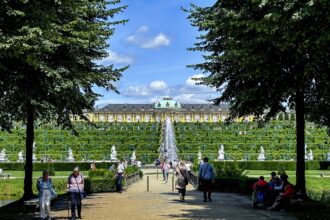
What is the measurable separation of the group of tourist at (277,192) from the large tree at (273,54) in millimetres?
1707

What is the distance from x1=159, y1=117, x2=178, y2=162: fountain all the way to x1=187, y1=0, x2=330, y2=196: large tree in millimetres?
39982

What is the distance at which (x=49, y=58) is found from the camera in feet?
52.9

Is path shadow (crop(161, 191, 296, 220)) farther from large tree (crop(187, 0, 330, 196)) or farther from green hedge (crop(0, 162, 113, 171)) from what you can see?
green hedge (crop(0, 162, 113, 171))

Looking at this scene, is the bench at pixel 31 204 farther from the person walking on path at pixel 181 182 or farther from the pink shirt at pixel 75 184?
the person walking on path at pixel 181 182

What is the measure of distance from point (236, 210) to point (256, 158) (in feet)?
153

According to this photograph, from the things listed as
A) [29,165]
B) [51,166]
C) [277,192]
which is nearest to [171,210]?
[277,192]

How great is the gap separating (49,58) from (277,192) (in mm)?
8954

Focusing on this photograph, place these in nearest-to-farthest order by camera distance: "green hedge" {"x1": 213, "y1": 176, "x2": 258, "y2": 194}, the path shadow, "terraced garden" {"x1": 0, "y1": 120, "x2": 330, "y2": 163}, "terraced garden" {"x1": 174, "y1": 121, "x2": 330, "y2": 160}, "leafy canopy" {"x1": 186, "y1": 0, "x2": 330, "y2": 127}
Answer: "leafy canopy" {"x1": 186, "y1": 0, "x2": 330, "y2": 127} < the path shadow < "green hedge" {"x1": 213, "y1": 176, "x2": 258, "y2": 194} < "terraced garden" {"x1": 174, "y1": 121, "x2": 330, "y2": 160} < "terraced garden" {"x1": 0, "y1": 120, "x2": 330, "y2": 163}

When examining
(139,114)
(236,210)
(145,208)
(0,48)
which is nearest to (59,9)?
(0,48)

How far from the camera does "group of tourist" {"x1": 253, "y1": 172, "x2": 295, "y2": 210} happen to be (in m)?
17.2

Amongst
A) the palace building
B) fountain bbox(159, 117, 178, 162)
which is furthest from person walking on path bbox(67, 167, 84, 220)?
the palace building

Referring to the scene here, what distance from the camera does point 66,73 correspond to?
1596 cm

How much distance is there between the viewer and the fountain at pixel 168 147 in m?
66.5

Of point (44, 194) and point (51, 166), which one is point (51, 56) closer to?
point (44, 194)
